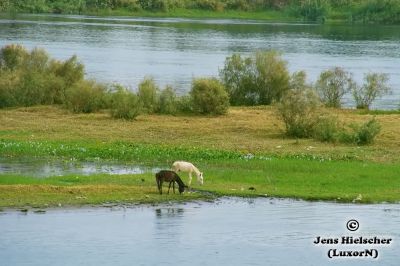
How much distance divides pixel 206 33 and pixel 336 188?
103m

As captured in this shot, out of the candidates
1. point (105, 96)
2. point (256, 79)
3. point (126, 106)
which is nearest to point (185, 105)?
point (105, 96)

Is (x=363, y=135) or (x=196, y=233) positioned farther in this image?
(x=363, y=135)

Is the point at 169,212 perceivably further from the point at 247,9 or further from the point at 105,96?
the point at 247,9

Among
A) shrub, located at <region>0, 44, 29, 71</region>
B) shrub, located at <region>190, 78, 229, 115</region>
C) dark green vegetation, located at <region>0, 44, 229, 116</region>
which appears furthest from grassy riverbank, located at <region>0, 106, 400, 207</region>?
shrub, located at <region>0, 44, 29, 71</region>

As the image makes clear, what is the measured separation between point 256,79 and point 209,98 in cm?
800

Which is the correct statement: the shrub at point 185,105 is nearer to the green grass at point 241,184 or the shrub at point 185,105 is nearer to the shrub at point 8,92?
the shrub at point 8,92

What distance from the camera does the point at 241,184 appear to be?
34.2 m

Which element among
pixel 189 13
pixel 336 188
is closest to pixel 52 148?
pixel 336 188

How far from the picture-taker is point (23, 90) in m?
56.8

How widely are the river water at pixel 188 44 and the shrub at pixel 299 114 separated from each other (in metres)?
16.8

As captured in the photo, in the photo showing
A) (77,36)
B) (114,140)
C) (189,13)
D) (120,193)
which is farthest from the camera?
(189,13)

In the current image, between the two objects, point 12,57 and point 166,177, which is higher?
point 12,57

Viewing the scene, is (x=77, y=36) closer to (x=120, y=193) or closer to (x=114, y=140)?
(x=114, y=140)

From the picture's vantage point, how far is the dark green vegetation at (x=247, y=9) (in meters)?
174
